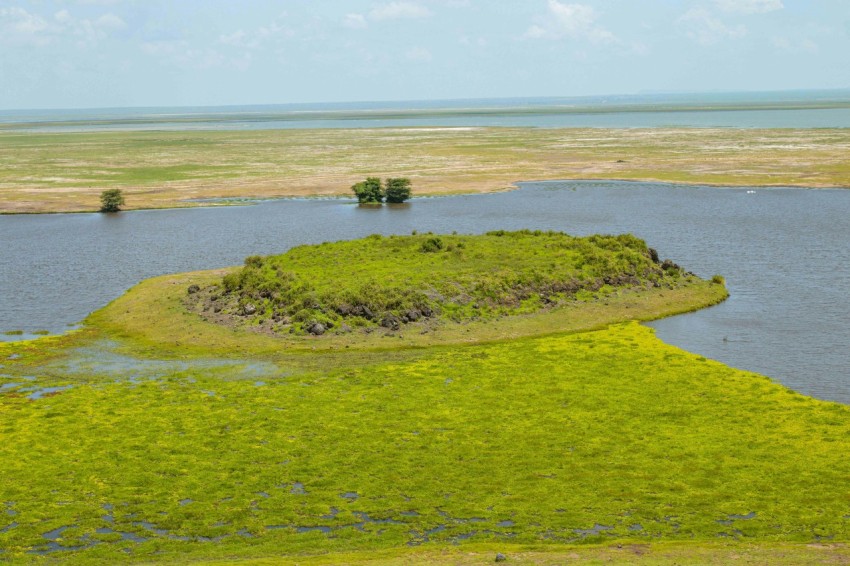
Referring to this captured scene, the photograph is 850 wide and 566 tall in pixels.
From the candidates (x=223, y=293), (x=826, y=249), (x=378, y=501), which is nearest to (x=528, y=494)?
(x=378, y=501)

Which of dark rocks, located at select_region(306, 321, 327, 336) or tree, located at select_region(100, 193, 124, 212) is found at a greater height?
tree, located at select_region(100, 193, 124, 212)

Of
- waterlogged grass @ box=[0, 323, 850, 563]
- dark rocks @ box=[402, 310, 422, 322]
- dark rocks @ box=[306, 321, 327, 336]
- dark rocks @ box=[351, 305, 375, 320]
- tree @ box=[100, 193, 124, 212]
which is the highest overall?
tree @ box=[100, 193, 124, 212]

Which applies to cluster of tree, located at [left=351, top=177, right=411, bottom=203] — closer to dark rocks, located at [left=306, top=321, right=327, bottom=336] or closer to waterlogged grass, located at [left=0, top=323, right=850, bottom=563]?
dark rocks, located at [left=306, top=321, right=327, bottom=336]

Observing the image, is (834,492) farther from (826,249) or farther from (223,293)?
(826,249)

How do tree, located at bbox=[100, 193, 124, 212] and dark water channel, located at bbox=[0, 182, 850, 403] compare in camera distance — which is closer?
dark water channel, located at bbox=[0, 182, 850, 403]

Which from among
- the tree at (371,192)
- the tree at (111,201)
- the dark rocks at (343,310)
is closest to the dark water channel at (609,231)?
the tree at (371,192)

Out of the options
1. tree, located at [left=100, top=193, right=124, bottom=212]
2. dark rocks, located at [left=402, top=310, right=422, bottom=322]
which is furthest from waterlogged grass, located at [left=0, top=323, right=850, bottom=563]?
tree, located at [left=100, top=193, right=124, bottom=212]

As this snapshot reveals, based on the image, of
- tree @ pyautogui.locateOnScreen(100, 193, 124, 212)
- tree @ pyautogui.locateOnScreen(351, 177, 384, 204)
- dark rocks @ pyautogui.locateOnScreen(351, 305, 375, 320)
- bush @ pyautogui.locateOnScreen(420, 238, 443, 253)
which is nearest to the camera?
dark rocks @ pyautogui.locateOnScreen(351, 305, 375, 320)
